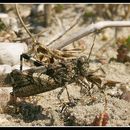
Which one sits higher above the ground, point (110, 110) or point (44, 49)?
point (44, 49)

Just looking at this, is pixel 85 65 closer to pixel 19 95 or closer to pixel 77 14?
pixel 19 95

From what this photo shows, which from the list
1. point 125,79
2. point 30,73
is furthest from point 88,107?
point 125,79

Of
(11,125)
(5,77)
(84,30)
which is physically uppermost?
(84,30)

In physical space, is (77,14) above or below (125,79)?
above

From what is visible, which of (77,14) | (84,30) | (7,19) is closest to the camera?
(84,30)

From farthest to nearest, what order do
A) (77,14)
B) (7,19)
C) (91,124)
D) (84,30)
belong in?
(77,14) → (7,19) → (84,30) → (91,124)

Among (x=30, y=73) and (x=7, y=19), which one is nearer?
(x=30, y=73)

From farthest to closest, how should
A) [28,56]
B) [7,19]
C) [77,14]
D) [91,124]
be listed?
[77,14] → [7,19] → [28,56] → [91,124]

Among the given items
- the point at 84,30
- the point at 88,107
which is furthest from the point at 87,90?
the point at 84,30

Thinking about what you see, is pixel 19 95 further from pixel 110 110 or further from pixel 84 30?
pixel 84 30
